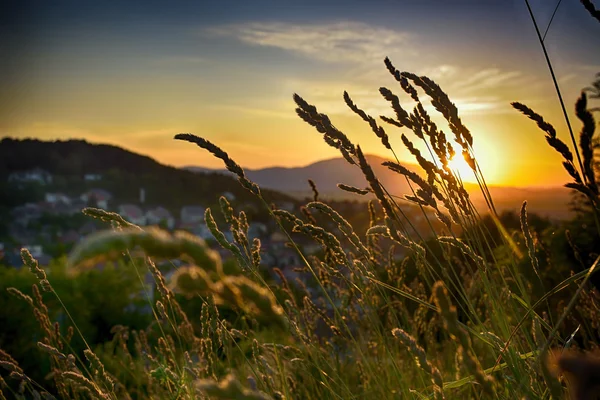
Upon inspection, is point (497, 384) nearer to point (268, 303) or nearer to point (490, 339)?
point (490, 339)

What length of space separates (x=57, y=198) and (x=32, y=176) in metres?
6.62

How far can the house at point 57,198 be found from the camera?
23.6m

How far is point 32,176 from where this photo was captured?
97.5 ft

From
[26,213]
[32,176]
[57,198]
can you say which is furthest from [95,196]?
[32,176]

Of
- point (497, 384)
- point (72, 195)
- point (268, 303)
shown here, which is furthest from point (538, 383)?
point (72, 195)

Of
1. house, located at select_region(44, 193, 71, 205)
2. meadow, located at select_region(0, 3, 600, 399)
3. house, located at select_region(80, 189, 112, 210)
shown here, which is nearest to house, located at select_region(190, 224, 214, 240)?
meadow, located at select_region(0, 3, 600, 399)

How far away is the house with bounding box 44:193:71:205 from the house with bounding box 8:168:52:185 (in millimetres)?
3441

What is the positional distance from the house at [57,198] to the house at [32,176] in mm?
3441

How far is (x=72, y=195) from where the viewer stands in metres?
25.0

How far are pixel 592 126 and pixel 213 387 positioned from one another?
964mm

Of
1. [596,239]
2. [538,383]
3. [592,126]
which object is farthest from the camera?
[596,239]

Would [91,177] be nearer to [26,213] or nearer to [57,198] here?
[57,198]

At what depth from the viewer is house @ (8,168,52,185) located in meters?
28.7

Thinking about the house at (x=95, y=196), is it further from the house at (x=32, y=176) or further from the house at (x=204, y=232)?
the house at (x=204, y=232)
